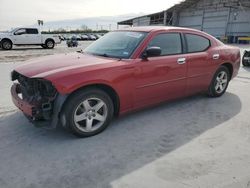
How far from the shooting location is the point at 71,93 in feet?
10.7

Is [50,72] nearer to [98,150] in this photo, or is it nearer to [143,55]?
[98,150]

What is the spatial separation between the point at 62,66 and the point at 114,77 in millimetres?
762

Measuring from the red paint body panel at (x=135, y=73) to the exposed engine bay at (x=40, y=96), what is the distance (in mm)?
121

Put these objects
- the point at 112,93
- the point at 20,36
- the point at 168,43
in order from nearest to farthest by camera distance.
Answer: the point at 112,93
the point at 168,43
the point at 20,36

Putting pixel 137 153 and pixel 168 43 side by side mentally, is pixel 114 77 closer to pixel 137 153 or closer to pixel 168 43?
pixel 137 153

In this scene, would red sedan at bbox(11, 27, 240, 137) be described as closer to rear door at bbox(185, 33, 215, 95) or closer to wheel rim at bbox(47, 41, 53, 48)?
rear door at bbox(185, 33, 215, 95)

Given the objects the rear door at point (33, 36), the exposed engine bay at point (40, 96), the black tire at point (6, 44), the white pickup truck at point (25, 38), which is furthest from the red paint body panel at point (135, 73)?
the rear door at point (33, 36)

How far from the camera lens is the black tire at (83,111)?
128 inches

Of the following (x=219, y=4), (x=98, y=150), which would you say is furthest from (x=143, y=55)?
(x=219, y=4)

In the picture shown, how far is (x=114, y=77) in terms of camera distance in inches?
141

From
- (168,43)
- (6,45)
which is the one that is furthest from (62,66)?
(6,45)

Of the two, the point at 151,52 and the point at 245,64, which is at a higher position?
the point at 151,52

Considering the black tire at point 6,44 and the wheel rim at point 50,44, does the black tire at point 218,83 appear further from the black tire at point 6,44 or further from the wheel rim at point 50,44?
the wheel rim at point 50,44

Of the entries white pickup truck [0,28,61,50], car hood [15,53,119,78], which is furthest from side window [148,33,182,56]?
white pickup truck [0,28,61,50]
